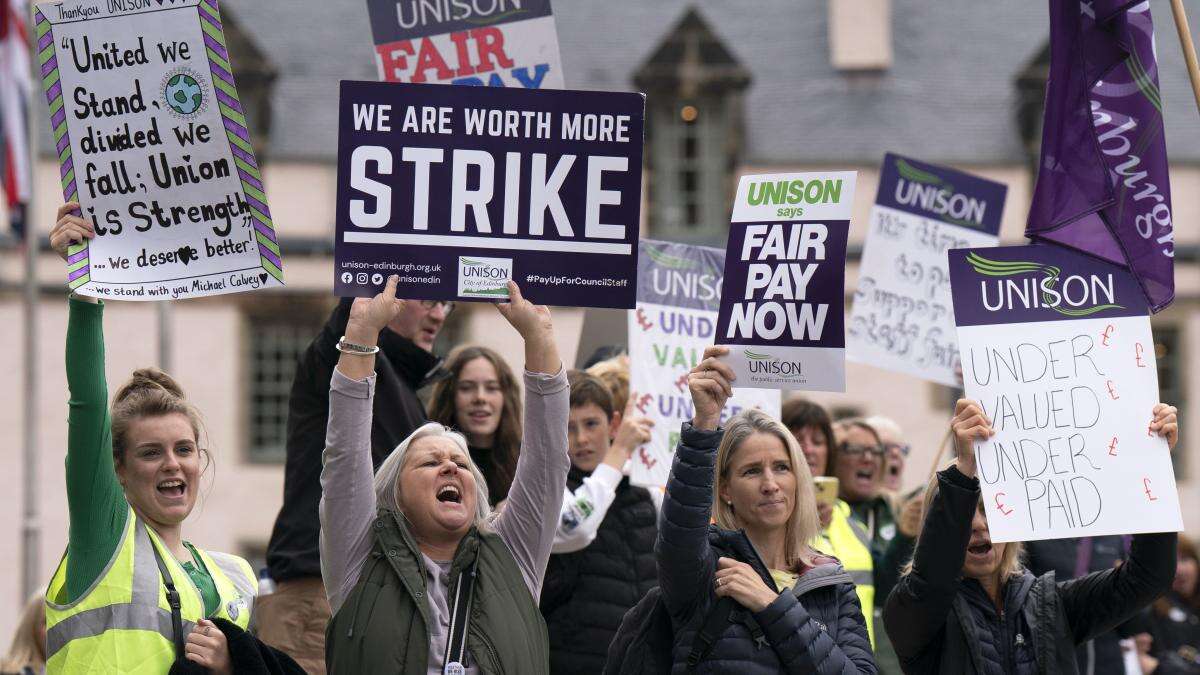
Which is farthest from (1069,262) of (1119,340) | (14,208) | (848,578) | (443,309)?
(14,208)

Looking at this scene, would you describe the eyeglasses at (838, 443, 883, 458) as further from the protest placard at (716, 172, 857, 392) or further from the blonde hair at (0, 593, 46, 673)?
the blonde hair at (0, 593, 46, 673)

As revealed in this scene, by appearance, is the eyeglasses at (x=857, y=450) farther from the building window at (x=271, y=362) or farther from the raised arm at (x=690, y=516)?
the building window at (x=271, y=362)

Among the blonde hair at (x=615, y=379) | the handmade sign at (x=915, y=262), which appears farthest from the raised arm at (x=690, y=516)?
the handmade sign at (x=915, y=262)

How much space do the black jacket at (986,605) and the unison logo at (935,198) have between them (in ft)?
12.5

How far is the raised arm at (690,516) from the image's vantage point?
5.08 m

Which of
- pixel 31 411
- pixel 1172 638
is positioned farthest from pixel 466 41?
pixel 31 411

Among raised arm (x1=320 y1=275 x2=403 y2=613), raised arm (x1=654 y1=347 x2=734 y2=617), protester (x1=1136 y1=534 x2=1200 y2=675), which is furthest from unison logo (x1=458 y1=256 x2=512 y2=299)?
protester (x1=1136 y1=534 x2=1200 y2=675)

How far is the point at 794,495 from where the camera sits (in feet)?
17.8

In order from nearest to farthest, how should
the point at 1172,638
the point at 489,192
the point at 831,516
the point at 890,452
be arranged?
the point at 489,192 → the point at 831,516 → the point at 890,452 → the point at 1172,638

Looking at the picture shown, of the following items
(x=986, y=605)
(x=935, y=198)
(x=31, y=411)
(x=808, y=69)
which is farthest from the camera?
(x=808, y=69)

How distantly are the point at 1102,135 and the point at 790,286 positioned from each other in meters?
1.29

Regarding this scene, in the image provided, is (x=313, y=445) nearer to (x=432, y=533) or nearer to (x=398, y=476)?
(x=398, y=476)

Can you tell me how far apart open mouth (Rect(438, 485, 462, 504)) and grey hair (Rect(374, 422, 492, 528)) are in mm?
77

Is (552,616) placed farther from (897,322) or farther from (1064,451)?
(897,322)
